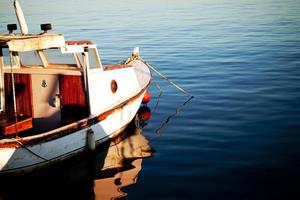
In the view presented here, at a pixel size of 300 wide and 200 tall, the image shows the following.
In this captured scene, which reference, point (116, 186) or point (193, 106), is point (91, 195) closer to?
point (116, 186)

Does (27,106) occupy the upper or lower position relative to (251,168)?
upper

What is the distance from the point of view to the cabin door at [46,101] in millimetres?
11734

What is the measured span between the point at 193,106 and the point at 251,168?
6.05 m

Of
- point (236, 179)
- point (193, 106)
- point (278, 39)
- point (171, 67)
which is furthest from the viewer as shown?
point (278, 39)

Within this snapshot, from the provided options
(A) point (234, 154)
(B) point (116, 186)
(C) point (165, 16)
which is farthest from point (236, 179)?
(C) point (165, 16)

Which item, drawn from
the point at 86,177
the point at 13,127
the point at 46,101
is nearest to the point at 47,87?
the point at 46,101

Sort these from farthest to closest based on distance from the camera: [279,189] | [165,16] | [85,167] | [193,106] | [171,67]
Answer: [165,16], [171,67], [193,106], [85,167], [279,189]

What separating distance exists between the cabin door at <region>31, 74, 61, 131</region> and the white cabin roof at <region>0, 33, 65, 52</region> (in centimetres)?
166

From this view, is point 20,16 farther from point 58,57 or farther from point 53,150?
point 53,150

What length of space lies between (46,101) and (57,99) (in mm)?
374

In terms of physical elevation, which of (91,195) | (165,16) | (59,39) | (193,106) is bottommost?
Result: (91,195)

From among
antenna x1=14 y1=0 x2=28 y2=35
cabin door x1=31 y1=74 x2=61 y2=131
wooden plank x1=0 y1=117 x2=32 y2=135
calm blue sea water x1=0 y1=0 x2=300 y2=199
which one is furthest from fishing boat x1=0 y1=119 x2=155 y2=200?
antenna x1=14 y1=0 x2=28 y2=35

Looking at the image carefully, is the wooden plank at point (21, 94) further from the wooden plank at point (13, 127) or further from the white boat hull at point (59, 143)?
the white boat hull at point (59, 143)

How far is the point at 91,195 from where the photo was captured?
9.73 meters
